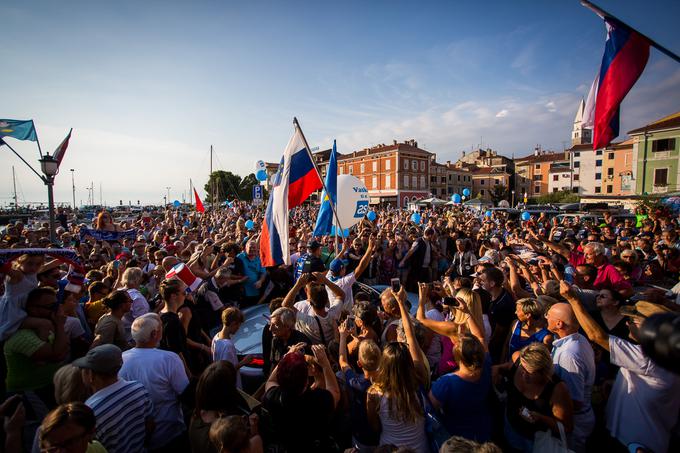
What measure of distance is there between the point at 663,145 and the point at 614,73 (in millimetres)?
42639

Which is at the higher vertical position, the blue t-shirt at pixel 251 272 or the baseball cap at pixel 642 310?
the baseball cap at pixel 642 310

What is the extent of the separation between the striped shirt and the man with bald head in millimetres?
2943

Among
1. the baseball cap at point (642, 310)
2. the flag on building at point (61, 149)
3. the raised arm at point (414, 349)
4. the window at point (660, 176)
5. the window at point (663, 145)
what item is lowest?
the raised arm at point (414, 349)

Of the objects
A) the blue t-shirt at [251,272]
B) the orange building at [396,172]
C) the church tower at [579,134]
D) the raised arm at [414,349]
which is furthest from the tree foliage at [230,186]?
the church tower at [579,134]

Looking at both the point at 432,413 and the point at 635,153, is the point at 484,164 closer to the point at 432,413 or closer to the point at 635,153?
the point at 635,153

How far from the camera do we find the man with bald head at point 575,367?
2.36 m

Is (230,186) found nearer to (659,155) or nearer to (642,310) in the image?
(659,155)

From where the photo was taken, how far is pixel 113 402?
2.04 m

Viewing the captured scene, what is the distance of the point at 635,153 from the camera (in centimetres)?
3656

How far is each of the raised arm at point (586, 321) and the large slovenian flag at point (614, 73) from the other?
3.27m

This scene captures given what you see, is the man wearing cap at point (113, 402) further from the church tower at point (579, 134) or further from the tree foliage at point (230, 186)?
the church tower at point (579, 134)

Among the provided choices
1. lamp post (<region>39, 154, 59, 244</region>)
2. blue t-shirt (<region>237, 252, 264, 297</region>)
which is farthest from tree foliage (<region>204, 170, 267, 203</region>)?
blue t-shirt (<region>237, 252, 264, 297</region>)

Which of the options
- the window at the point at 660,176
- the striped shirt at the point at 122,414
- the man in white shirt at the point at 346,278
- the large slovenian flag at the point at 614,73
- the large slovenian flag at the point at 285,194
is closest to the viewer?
the striped shirt at the point at 122,414

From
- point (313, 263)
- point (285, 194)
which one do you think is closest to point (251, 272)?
point (313, 263)
